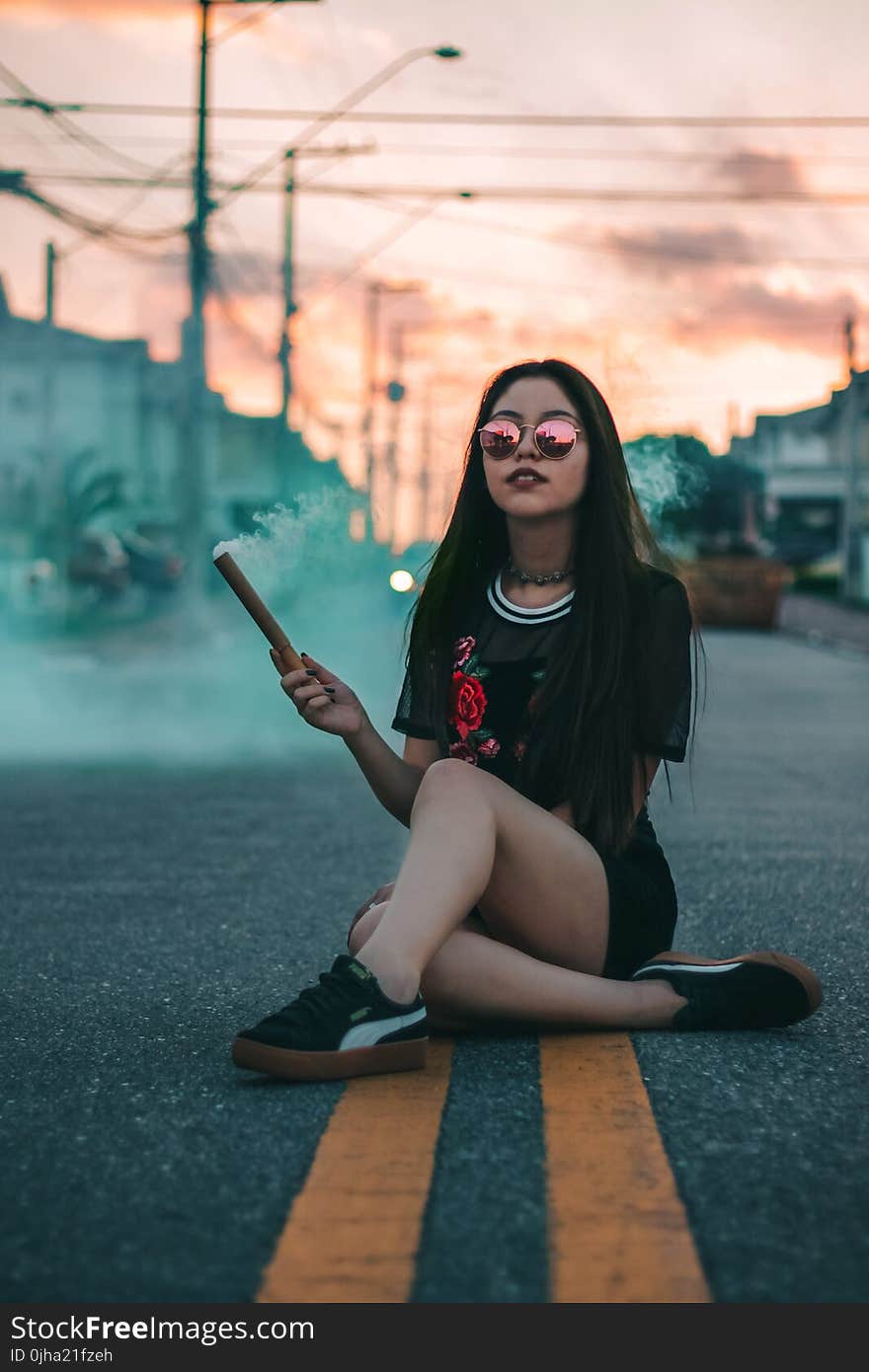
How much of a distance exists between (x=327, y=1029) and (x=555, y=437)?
1344 mm

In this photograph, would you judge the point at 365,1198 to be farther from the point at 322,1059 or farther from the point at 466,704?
the point at 466,704

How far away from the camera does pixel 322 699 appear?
144 inches

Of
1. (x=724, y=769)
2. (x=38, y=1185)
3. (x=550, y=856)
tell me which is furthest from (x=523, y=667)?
(x=724, y=769)

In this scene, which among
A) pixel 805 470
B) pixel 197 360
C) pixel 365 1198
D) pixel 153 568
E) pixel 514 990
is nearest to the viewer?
pixel 365 1198

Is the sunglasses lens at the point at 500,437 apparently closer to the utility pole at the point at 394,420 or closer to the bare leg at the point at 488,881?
the bare leg at the point at 488,881

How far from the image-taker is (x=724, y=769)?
33.5 feet

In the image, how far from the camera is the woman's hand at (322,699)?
12.0 ft

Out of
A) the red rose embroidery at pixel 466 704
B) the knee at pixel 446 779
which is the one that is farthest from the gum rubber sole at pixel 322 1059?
the red rose embroidery at pixel 466 704

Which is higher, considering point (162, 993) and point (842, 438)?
point (842, 438)

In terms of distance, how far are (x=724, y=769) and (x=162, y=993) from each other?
6391 millimetres

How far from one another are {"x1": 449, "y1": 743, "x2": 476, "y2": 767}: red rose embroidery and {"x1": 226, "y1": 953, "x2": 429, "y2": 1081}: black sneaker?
2.28 ft

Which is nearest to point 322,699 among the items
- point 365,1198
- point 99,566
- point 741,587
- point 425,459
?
point 365,1198

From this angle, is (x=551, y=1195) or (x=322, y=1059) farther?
(x=322, y=1059)

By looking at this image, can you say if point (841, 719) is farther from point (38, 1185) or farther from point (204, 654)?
point (38, 1185)
